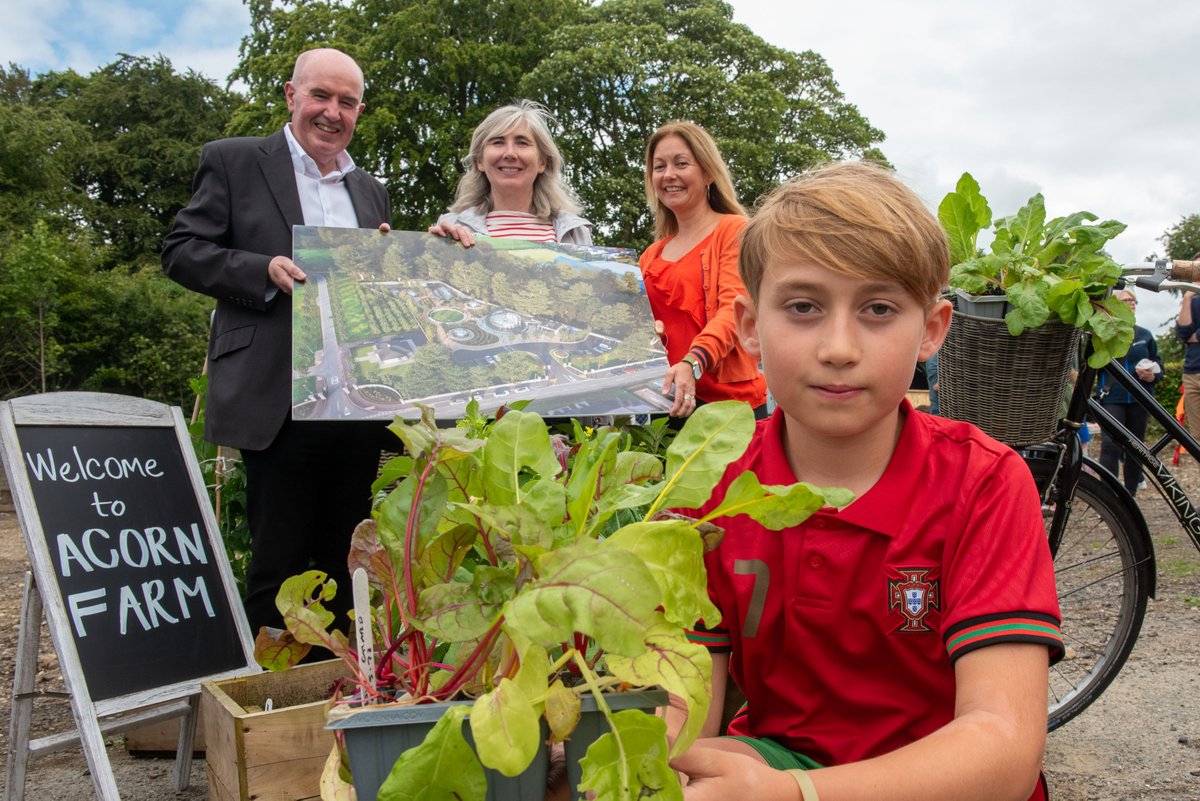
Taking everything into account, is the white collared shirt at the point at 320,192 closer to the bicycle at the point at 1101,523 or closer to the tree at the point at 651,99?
the bicycle at the point at 1101,523

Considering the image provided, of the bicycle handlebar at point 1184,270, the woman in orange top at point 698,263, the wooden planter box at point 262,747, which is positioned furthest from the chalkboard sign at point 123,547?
the bicycle handlebar at point 1184,270

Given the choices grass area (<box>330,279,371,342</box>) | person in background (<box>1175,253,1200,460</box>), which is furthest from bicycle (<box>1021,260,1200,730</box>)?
person in background (<box>1175,253,1200,460</box>)

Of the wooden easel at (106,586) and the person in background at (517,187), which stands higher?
the person in background at (517,187)

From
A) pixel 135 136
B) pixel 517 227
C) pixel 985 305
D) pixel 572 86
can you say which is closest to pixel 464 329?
pixel 517 227

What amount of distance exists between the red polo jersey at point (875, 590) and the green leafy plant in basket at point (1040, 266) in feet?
3.97

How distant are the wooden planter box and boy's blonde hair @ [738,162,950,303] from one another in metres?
1.52

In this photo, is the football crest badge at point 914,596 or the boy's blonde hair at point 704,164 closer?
the football crest badge at point 914,596

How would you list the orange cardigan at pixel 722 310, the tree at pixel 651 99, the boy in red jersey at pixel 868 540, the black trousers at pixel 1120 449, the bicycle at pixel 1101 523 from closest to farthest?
the boy in red jersey at pixel 868 540, the bicycle at pixel 1101 523, the orange cardigan at pixel 722 310, the black trousers at pixel 1120 449, the tree at pixel 651 99

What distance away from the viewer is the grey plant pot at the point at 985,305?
2455 millimetres

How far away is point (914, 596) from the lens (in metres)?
1.26

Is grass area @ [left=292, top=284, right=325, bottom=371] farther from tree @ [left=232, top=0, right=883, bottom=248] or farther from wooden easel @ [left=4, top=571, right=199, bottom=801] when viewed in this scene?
tree @ [left=232, top=0, right=883, bottom=248]

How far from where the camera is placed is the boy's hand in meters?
0.93

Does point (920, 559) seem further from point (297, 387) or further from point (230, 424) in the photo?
point (230, 424)

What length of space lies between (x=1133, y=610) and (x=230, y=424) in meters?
2.97
